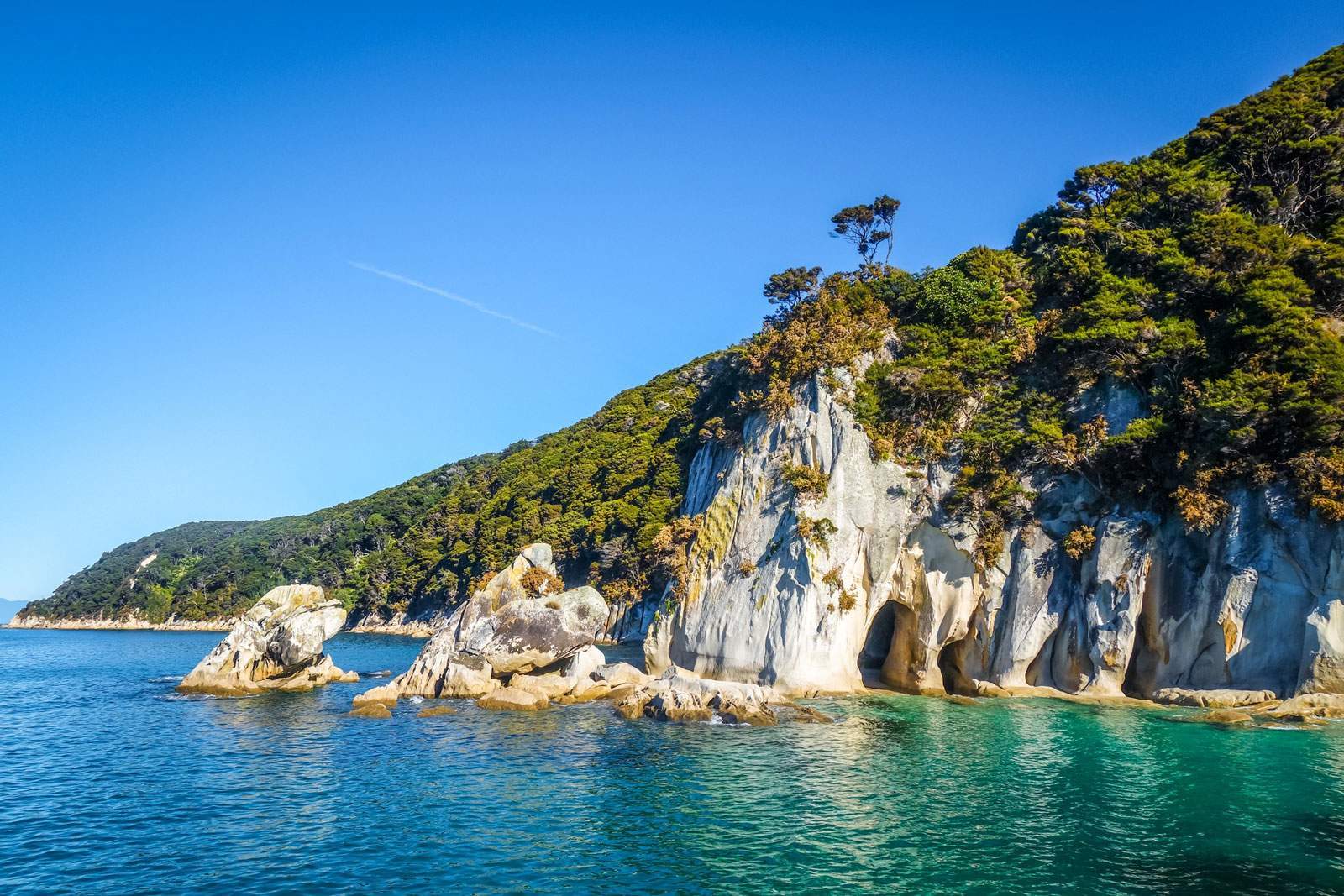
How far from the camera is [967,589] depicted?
38.5m

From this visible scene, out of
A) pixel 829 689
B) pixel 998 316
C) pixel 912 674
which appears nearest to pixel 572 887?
pixel 829 689

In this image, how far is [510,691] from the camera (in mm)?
36469

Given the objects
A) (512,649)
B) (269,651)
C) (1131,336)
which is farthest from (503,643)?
(1131,336)

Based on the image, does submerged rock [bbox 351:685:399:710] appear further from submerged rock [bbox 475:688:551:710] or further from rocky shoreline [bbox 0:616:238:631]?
rocky shoreline [bbox 0:616:238:631]

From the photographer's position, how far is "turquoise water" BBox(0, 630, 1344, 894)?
15367mm

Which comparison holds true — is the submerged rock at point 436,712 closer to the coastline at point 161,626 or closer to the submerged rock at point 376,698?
the submerged rock at point 376,698

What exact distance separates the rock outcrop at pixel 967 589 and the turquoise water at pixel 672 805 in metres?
3.66

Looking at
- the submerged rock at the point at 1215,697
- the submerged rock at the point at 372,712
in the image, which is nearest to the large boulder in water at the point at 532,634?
the submerged rock at the point at 372,712

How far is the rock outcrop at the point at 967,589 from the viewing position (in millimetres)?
30656

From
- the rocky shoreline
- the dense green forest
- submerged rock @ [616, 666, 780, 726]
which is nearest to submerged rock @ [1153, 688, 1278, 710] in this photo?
the dense green forest

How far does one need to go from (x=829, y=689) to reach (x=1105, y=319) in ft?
72.8

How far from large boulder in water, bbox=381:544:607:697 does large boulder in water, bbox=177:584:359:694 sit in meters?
6.78

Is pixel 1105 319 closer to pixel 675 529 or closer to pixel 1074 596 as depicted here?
pixel 1074 596

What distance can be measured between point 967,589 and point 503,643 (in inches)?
908
